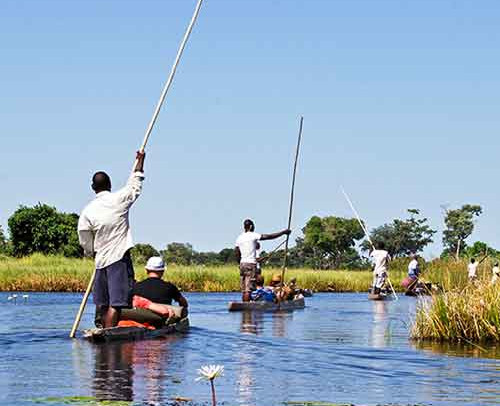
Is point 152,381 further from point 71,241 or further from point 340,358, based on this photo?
point 71,241

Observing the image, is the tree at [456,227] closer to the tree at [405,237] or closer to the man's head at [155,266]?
the tree at [405,237]

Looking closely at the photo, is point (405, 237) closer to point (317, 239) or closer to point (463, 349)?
point (317, 239)

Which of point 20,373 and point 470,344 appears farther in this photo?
point 470,344

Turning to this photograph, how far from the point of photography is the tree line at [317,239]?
207ft

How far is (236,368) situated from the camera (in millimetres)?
10414

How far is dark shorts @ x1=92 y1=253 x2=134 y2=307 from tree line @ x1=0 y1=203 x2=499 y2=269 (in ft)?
164

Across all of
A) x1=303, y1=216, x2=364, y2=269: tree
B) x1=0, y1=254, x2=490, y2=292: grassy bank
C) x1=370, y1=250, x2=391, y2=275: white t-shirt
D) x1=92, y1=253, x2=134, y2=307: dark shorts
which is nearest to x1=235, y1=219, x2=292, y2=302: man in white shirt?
x1=92, y1=253, x2=134, y2=307: dark shorts

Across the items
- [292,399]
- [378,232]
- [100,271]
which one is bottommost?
[292,399]

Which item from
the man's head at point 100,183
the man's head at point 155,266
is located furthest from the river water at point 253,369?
the man's head at point 100,183

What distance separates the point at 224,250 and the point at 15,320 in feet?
325

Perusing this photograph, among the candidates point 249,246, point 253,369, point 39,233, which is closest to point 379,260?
point 249,246

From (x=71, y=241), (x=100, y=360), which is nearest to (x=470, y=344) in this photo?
(x=100, y=360)

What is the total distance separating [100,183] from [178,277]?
25.6m

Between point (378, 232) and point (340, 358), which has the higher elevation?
point (378, 232)
